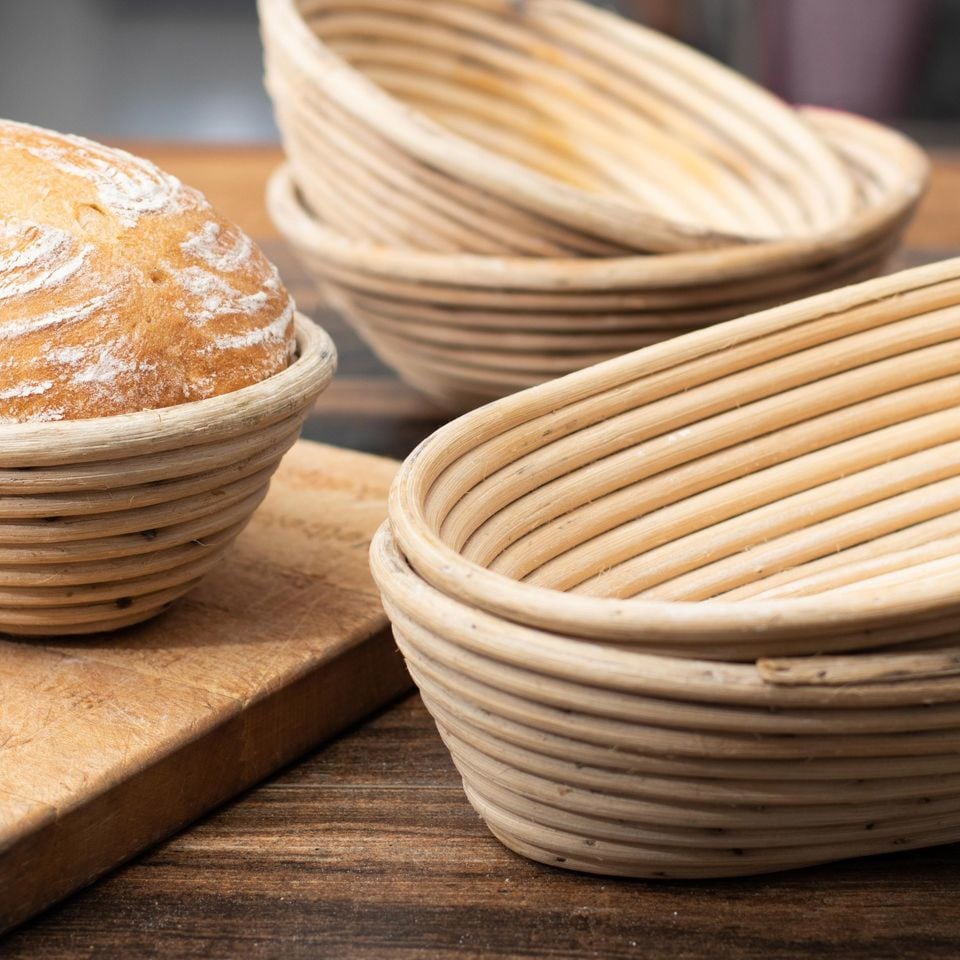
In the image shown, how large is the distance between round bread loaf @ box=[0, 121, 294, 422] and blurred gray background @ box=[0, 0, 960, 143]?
6.50ft

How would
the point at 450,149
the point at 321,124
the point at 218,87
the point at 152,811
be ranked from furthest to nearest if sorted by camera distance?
the point at 218,87 < the point at 321,124 < the point at 450,149 < the point at 152,811

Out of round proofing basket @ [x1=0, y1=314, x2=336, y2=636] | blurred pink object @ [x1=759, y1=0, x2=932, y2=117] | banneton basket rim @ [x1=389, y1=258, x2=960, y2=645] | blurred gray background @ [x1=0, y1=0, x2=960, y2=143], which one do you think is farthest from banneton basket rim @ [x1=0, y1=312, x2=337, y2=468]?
blurred pink object @ [x1=759, y1=0, x2=932, y2=117]

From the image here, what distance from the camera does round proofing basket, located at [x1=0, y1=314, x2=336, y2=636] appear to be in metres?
0.68

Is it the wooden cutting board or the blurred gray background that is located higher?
the wooden cutting board

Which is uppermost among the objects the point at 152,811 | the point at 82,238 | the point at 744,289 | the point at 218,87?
the point at 82,238

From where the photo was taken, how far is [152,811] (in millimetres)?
688

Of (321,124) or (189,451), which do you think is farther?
(321,124)

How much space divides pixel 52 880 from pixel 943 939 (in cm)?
41

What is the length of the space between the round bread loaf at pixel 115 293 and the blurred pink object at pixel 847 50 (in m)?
2.25

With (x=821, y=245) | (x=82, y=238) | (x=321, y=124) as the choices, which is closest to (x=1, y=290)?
(x=82, y=238)

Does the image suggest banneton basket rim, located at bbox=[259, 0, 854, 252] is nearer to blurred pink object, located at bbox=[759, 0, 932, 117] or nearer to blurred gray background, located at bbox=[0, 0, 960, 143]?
blurred gray background, located at bbox=[0, 0, 960, 143]

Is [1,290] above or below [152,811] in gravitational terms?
above

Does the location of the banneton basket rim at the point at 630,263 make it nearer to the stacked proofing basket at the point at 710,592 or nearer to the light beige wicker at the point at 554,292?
the light beige wicker at the point at 554,292

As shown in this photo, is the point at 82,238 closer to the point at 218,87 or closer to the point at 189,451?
the point at 189,451
